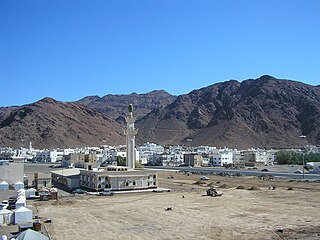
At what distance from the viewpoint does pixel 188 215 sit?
3388cm

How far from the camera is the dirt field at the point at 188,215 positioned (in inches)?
1073

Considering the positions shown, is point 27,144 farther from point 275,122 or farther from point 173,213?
point 173,213

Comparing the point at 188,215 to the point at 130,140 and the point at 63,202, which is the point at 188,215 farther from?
the point at 130,140

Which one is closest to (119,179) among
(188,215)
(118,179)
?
(118,179)

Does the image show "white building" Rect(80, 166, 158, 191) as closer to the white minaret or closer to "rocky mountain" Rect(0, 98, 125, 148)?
the white minaret

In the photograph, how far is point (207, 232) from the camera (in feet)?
90.4

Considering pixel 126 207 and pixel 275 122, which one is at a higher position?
pixel 275 122

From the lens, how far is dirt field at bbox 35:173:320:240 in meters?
27.3

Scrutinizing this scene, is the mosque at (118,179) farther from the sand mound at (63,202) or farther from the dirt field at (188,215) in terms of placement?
the sand mound at (63,202)

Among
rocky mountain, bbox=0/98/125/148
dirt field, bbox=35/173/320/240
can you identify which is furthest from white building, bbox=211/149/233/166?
Answer: rocky mountain, bbox=0/98/125/148

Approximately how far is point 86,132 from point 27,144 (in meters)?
31.0

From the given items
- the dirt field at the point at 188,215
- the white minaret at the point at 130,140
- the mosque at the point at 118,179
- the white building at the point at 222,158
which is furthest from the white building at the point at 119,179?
the white building at the point at 222,158

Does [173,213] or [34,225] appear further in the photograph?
[173,213]

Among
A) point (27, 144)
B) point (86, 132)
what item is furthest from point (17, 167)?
point (86, 132)
